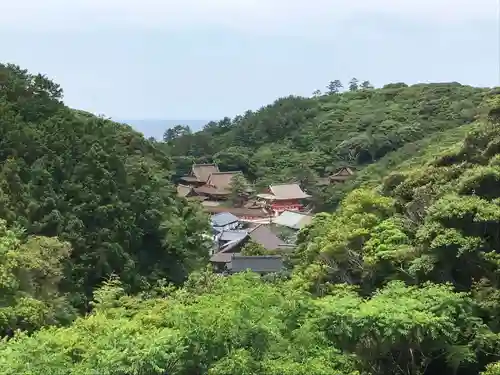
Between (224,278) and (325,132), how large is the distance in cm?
4696

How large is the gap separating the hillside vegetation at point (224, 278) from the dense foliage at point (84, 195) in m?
0.05

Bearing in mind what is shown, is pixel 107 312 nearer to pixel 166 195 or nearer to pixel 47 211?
pixel 47 211

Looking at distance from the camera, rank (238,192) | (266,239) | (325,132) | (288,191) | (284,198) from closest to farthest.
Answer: (266,239) → (284,198) → (238,192) → (288,191) → (325,132)

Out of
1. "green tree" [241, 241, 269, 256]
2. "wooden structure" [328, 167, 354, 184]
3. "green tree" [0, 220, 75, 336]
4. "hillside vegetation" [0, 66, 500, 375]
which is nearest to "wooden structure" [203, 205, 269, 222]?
"wooden structure" [328, 167, 354, 184]

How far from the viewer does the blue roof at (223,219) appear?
3631 centimetres

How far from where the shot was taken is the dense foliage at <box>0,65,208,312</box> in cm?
1614

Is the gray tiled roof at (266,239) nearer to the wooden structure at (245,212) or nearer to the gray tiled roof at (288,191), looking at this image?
the wooden structure at (245,212)

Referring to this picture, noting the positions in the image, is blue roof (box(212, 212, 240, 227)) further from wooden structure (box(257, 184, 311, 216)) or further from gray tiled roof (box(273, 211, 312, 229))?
wooden structure (box(257, 184, 311, 216))

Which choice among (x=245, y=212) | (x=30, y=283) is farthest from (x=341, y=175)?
(x=30, y=283)

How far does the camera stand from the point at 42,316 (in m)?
11.2

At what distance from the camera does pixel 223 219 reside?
37.0 metres

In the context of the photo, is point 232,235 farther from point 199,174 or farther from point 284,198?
point 199,174

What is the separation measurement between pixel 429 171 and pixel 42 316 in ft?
26.4

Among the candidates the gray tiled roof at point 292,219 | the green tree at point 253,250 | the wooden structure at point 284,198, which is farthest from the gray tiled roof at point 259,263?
the wooden structure at point 284,198
